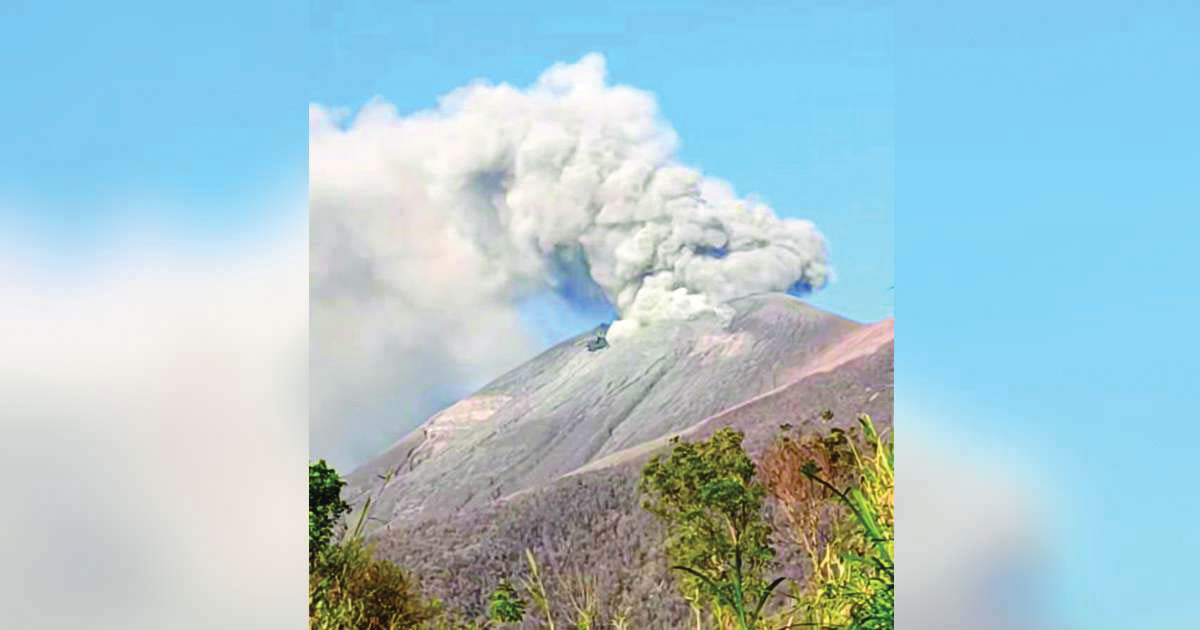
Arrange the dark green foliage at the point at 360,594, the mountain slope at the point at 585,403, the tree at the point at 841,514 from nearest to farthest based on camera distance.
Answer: the tree at the point at 841,514
the mountain slope at the point at 585,403
the dark green foliage at the point at 360,594

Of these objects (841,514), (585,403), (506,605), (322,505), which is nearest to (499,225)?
(585,403)

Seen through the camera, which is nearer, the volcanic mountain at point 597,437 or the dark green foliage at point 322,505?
the volcanic mountain at point 597,437

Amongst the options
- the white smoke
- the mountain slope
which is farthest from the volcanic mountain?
the white smoke

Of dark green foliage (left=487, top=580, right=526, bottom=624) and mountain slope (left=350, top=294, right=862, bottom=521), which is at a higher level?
mountain slope (left=350, top=294, right=862, bottom=521)

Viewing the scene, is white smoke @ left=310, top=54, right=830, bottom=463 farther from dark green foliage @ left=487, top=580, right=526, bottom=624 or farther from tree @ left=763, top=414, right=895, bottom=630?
dark green foliage @ left=487, top=580, right=526, bottom=624

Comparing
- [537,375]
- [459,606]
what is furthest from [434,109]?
[459,606]

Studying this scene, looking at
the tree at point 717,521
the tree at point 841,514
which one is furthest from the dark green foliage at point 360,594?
the tree at point 841,514

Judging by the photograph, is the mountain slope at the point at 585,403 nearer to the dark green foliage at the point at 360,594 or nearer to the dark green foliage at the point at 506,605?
the dark green foliage at the point at 360,594
